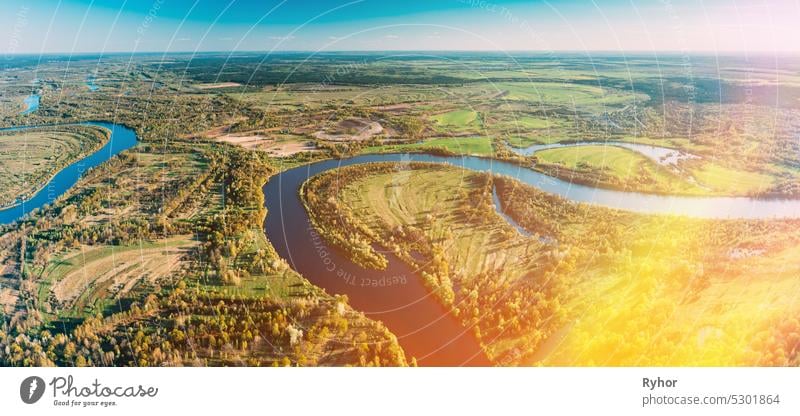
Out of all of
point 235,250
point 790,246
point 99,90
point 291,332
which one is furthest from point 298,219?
point 99,90

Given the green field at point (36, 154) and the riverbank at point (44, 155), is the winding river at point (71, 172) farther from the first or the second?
the green field at point (36, 154)

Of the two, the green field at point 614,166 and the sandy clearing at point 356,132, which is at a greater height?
the sandy clearing at point 356,132

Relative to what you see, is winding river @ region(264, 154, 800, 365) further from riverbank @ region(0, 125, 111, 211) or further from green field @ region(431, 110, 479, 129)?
riverbank @ region(0, 125, 111, 211)
